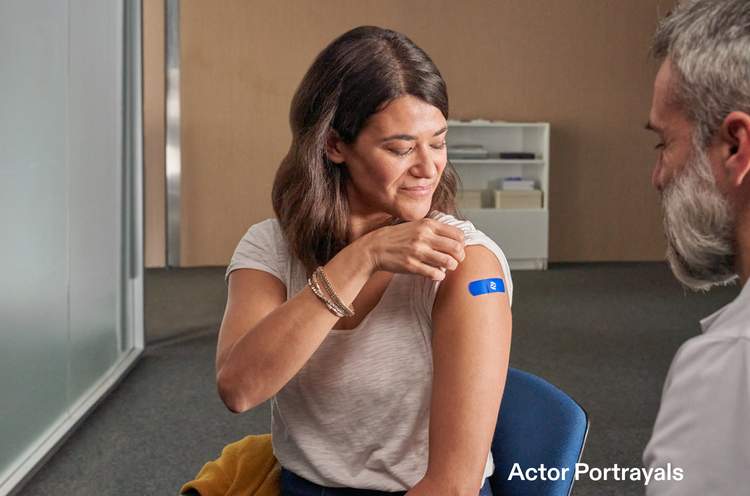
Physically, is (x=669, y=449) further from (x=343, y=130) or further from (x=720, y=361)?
(x=343, y=130)

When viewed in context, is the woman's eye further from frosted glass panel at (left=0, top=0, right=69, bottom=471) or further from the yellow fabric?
frosted glass panel at (left=0, top=0, right=69, bottom=471)

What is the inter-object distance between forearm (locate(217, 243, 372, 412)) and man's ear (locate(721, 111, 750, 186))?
0.52 metres

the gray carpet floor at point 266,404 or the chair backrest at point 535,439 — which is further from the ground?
the chair backrest at point 535,439

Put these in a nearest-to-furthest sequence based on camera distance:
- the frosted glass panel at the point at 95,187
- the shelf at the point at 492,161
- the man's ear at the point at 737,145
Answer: the man's ear at the point at 737,145 < the frosted glass panel at the point at 95,187 < the shelf at the point at 492,161

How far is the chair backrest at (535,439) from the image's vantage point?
3.24 feet

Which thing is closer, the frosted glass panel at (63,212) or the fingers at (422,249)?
the fingers at (422,249)

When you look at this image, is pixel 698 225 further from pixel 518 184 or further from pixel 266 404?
pixel 518 184

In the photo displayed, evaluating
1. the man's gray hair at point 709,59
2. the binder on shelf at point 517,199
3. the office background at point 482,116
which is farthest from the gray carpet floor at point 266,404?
the man's gray hair at point 709,59

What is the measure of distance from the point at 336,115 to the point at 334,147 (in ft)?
0.23

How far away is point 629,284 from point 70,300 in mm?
5170

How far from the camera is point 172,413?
2963 mm

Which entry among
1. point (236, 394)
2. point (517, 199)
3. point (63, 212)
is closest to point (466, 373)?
point (236, 394)

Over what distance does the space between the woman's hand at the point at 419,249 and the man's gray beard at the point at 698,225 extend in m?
0.30

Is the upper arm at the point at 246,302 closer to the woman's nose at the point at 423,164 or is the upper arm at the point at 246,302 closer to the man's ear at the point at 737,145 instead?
the woman's nose at the point at 423,164
